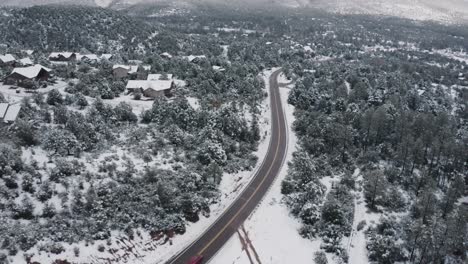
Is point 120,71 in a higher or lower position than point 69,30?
lower

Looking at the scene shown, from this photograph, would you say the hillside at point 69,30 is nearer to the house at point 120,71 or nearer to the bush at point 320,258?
the house at point 120,71

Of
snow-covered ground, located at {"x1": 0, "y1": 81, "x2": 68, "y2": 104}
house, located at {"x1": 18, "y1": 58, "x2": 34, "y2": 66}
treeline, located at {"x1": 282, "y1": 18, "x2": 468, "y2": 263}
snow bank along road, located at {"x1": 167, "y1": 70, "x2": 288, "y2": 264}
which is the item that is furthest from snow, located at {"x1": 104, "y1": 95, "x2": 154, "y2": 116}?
treeline, located at {"x1": 282, "y1": 18, "x2": 468, "y2": 263}

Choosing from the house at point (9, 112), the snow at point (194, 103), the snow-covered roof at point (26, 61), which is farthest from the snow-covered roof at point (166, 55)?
the house at point (9, 112)

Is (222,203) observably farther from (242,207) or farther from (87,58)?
(87,58)

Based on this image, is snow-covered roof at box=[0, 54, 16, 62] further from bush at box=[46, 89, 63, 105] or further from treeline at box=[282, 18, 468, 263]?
treeline at box=[282, 18, 468, 263]

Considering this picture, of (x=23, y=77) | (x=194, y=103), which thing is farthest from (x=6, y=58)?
(x=194, y=103)
